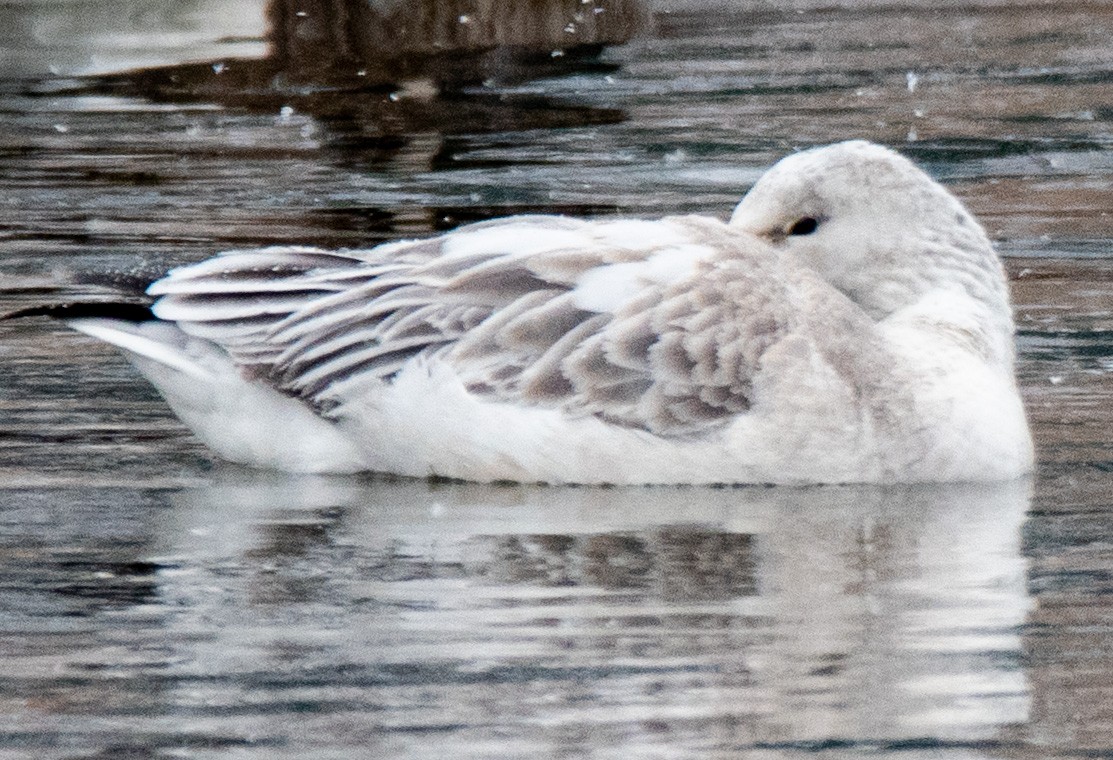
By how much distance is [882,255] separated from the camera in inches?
334

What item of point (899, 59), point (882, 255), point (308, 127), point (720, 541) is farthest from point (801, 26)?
point (720, 541)

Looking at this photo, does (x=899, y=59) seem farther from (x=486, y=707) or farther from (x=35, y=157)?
(x=486, y=707)

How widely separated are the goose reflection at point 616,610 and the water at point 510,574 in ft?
0.04

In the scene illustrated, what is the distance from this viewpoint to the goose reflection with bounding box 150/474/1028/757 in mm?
5461

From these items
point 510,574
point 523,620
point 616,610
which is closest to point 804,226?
point 510,574

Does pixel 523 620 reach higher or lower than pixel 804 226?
lower

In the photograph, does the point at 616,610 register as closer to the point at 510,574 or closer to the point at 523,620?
the point at 523,620

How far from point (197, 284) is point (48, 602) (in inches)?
76.8

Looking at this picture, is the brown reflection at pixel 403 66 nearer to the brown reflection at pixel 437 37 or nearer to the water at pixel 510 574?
the brown reflection at pixel 437 37

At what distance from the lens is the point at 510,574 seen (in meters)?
6.74

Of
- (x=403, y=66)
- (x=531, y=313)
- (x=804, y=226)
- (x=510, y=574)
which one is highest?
(x=804, y=226)

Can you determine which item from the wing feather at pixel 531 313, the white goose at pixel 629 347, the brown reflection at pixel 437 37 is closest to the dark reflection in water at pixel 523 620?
the white goose at pixel 629 347

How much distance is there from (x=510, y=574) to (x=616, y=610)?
1.57 ft

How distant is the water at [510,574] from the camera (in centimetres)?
543
